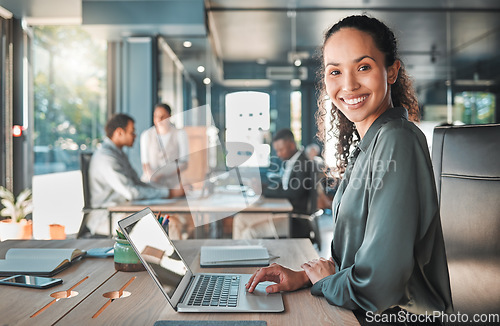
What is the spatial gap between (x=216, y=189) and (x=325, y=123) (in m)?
2.49

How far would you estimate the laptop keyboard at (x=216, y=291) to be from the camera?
105 centimetres

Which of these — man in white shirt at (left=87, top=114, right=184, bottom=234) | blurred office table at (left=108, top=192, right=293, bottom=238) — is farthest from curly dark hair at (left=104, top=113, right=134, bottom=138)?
blurred office table at (left=108, top=192, right=293, bottom=238)

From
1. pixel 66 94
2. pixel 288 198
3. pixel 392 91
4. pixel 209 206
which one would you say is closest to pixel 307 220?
pixel 288 198

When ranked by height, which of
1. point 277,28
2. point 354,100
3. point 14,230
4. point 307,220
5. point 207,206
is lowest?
point 14,230

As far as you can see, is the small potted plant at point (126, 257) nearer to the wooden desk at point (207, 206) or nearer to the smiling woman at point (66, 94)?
the wooden desk at point (207, 206)

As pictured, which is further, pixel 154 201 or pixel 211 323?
pixel 154 201

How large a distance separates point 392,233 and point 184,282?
565mm

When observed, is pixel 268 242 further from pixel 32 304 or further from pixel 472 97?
pixel 472 97

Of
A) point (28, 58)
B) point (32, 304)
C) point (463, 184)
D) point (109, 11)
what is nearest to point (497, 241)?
point (463, 184)

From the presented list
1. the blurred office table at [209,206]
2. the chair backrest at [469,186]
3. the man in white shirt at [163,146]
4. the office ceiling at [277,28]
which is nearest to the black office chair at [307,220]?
the blurred office table at [209,206]

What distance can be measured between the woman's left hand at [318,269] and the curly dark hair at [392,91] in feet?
1.91

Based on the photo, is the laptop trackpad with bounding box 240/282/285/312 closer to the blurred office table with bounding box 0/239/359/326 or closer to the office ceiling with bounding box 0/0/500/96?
the blurred office table with bounding box 0/239/359/326

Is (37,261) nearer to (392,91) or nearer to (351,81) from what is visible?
(351,81)

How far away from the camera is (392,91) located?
144cm
